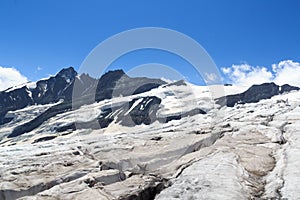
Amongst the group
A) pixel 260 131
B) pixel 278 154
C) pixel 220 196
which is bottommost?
pixel 220 196

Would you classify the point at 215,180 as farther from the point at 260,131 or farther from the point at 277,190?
the point at 260,131

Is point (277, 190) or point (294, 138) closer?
point (277, 190)

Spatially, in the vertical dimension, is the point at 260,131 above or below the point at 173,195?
above

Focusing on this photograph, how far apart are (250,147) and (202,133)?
724 inches

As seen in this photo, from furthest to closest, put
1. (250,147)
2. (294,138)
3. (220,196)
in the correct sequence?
1. (294,138)
2. (250,147)
3. (220,196)

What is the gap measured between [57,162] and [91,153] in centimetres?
666

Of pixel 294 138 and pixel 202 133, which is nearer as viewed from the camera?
pixel 294 138

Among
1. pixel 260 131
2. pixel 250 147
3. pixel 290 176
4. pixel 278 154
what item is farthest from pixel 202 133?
pixel 290 176

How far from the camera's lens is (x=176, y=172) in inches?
947

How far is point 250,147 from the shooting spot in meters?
29.6

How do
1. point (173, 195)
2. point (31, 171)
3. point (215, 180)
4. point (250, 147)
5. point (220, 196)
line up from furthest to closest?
point (31, 171) → point (250, 147) → point (215, 180) → point (173, 195) → point (220, 196)

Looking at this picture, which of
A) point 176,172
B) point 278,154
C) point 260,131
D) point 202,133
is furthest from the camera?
point 202,133

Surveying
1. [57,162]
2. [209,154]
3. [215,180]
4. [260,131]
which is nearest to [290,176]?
[215,180]

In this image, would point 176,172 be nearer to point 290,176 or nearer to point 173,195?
point 173,195
